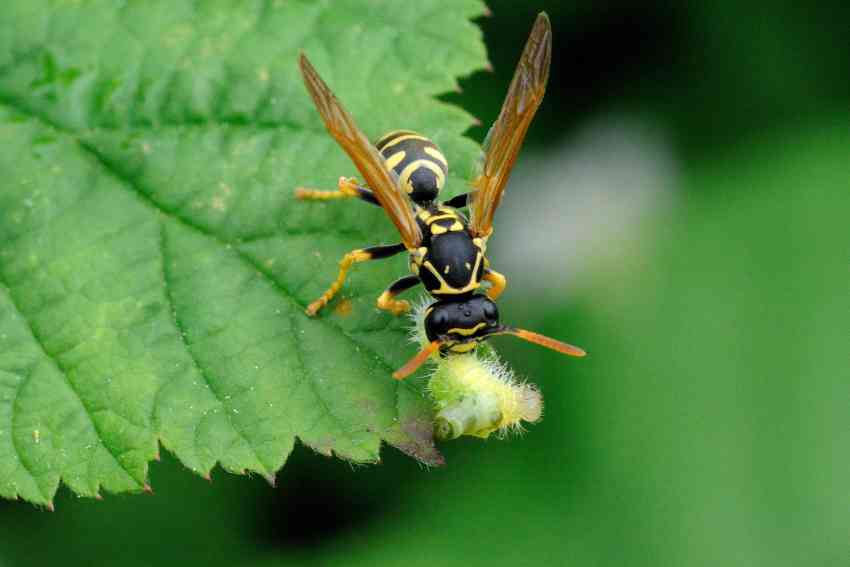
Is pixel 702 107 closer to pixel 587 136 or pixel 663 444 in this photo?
pixel 587 136

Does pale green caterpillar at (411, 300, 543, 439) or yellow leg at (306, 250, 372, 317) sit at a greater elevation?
yellow leg at (306, 250, 372, 317)

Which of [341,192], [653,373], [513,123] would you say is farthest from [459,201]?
[653,373]

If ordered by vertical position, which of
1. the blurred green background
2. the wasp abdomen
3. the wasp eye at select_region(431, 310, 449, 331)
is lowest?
the blurred green background

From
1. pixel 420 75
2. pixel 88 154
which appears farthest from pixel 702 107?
pixel 88 154

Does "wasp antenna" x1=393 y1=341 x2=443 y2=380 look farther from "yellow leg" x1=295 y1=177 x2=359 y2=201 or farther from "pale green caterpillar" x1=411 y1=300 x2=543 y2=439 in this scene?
"yellow leg" x1=295 y1=177 x2=359 y2=201

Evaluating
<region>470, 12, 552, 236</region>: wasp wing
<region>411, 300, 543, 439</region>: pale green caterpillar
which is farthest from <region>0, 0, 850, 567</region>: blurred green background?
<region>470, 12, 552, 236</region>: wasp wing

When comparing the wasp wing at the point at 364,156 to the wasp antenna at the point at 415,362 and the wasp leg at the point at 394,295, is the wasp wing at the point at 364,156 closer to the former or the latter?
the wasp leg at the point at 394,295
